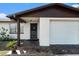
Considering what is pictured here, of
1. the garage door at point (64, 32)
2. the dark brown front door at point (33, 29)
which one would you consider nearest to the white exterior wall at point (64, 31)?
the garage door at point (64, 32)

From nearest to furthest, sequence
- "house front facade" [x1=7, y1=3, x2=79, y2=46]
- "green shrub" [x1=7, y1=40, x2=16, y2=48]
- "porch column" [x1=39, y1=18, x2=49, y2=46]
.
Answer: "green shrub" [x1=7, y1=40, x2=16, y2=48]
"house front facade" [x1=7, y1=3, x2=79, y2=46]
"porch column" [x1=39, y1=18, x2=49, y2=46]

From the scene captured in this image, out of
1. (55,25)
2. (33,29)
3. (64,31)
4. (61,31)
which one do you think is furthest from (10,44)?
(33,29)

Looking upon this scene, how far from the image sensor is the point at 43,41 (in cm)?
1247

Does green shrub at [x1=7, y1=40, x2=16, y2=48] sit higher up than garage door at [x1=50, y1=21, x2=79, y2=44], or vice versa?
garage door at [x1=50, y1=21, x2=79, y2=44]

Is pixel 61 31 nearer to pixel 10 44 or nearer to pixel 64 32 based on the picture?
pixel 64 32

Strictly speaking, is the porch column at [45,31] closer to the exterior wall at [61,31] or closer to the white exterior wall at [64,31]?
the exterior wall at [61,31]

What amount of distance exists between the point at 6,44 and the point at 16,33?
1.64 m

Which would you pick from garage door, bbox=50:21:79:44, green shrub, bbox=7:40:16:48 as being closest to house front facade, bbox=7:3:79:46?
garage door, bbox=50:21:79:44

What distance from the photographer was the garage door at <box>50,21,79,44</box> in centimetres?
1220

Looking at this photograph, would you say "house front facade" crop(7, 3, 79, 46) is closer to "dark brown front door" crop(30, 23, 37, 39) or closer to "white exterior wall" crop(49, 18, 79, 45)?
"white exterior wall" crop(49, 18, 79, 45)

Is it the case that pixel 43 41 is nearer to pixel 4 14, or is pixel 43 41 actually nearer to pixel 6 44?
pixel 6 44

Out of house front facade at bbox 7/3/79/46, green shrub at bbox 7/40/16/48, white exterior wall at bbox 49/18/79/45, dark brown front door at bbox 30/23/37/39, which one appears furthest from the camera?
dark brown front door at bbox 30/23/37/39

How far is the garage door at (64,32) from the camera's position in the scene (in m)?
12.2

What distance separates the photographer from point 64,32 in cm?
1233
